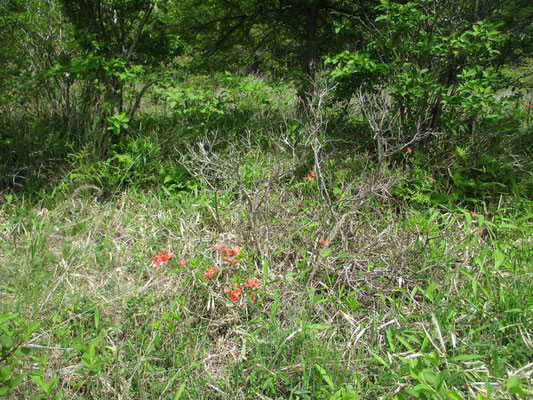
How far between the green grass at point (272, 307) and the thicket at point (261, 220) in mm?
16

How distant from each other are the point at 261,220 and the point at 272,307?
0.76 metres

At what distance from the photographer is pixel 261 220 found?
2631 millimetres

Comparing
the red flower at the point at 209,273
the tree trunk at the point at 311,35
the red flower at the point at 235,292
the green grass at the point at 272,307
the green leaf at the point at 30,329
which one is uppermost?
the tree trunk at the point at 311,35

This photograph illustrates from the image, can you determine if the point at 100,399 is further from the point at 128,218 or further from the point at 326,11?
the point at 326,11

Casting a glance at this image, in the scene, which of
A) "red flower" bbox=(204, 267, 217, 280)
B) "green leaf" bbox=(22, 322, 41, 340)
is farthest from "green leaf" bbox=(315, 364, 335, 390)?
"green leaf" bbox=(22, 322, 41, 340)

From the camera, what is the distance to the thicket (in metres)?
1.80

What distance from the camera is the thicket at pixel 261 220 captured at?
180cm

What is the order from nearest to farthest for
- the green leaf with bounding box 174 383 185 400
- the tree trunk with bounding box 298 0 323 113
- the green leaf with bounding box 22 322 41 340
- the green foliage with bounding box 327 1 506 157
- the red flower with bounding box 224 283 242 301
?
the green leaf with bounding box 22 322 41 340
the green leaf with bounding box 174 383 185 400
the red flower with bounding box 224 283 242 301
the green foliage with bounding box 327 1 506 157
the tree trunk with bounding box 298 0 323 113

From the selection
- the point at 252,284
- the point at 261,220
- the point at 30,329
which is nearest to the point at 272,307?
the point at 252,284

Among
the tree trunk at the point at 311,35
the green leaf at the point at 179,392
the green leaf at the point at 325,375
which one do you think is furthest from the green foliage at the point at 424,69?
the green leaf at the point at 179,392

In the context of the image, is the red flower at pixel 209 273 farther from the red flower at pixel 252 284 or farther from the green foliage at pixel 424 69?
the green foliage at pixel 424 69

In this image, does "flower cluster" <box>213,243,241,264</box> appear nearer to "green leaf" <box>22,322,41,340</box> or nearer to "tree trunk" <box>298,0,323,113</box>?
"green leaf" <box>22,322,41,340</box>

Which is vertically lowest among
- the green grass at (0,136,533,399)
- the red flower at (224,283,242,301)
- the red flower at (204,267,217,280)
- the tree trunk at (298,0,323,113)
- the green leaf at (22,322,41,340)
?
the green grass at (0,136,533,399)

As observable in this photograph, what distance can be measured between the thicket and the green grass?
0.02m
